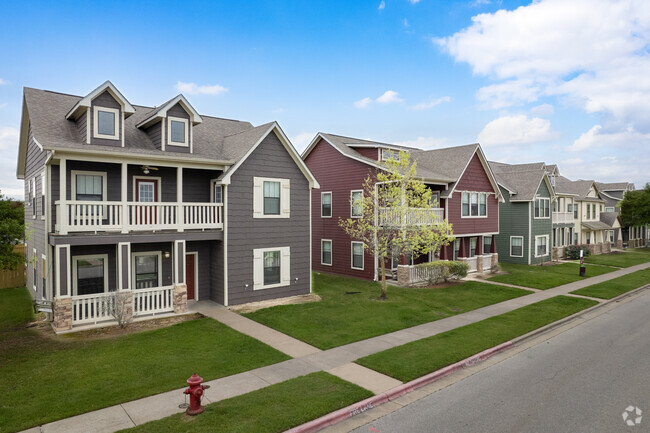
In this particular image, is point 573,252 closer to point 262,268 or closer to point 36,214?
point 262,268

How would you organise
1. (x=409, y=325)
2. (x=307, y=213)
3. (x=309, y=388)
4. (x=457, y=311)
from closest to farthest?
(x=309, y=388) → (x=409, y=325) → (x=457, y=311) → (x=307, y=213)

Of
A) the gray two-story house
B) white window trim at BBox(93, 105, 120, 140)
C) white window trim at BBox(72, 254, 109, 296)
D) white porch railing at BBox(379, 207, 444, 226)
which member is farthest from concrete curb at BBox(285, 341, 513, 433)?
white window trim at BBox(93, 105, 120, 140)

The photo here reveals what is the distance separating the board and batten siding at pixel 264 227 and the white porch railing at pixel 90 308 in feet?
15.9

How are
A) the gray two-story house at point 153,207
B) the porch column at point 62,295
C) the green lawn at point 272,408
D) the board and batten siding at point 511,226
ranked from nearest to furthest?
the green lawn at point 272,408, the porch column at point 62,295, the gray two-story house at point 153,207, the board and batten siding at point 511,226

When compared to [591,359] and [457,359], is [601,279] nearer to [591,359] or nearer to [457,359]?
[591,359]

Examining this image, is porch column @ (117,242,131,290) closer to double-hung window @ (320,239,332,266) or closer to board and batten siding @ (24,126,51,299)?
board and batten siding @ (24,126,51,299)

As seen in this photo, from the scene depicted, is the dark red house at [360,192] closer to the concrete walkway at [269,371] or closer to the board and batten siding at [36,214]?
the concrete walkway at [269,371]

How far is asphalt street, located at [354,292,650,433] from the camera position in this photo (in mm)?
7867

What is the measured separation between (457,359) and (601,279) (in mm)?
21629

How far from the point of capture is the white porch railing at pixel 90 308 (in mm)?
13992

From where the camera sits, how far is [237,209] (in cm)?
1783

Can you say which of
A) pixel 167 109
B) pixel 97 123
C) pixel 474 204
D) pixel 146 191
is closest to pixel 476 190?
pixel 474 204

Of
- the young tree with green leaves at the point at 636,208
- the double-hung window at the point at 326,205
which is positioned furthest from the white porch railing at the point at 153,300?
the young tree with green leaves at the point at 636,208

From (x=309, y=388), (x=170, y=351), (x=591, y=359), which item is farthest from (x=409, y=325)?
(x=170, y=351)
